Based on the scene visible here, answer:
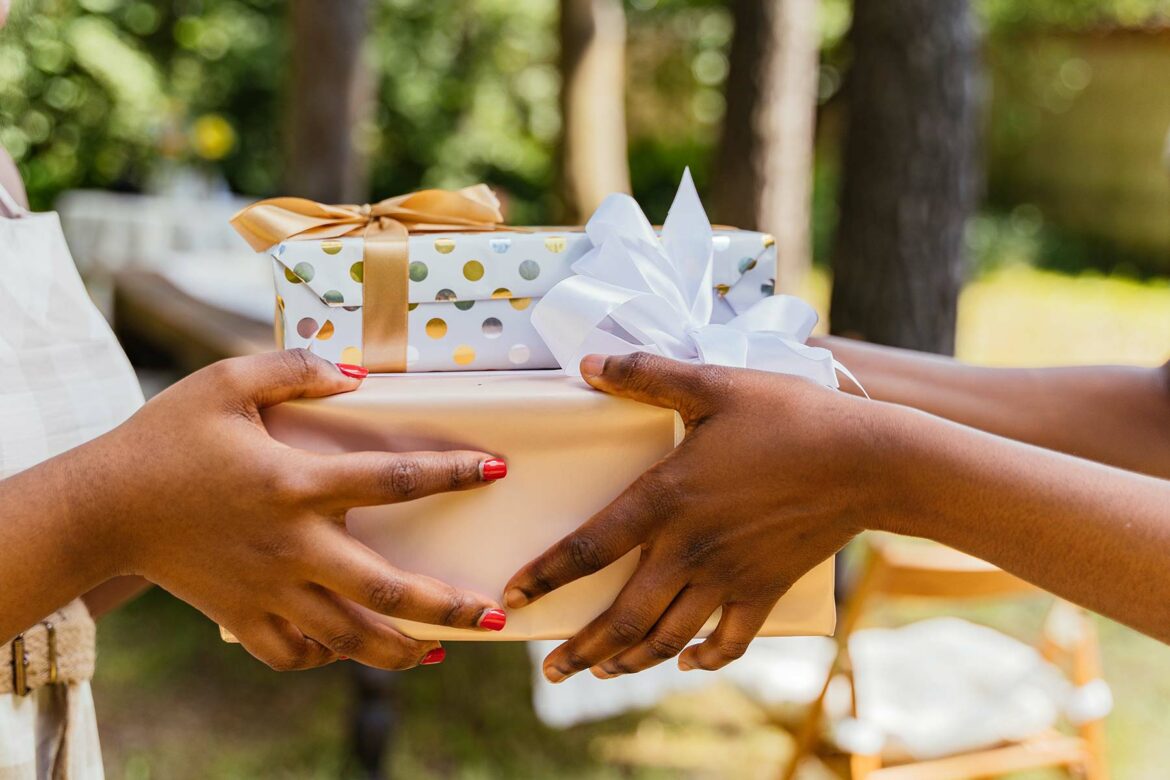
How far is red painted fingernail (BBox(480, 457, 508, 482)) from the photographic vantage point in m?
0.82

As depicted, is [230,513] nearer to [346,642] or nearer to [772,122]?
[346,642]

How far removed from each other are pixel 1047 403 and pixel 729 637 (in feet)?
1.81

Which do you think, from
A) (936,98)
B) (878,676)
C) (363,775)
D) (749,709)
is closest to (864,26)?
(936,98)

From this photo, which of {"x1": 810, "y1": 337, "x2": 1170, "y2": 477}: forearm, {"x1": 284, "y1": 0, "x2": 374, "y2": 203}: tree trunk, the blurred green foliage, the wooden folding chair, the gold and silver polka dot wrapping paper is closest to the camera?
the gold and silver polka dot wrapping paper

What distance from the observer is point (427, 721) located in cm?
289

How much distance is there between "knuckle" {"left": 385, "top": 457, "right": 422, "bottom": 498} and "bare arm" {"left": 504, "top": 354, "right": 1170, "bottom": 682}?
0.13 metres

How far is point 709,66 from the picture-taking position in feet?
38.5

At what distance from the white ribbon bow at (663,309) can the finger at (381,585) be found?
23 cm

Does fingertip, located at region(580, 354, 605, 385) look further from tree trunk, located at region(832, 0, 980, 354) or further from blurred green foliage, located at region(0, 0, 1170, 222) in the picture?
blurred green foliage, located at region(0, 0, 1170, 222)

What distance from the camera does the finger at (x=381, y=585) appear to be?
2.50 feet

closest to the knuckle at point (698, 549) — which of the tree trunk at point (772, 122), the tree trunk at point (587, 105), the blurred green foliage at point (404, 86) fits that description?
the tree trunk at point (772, 122)

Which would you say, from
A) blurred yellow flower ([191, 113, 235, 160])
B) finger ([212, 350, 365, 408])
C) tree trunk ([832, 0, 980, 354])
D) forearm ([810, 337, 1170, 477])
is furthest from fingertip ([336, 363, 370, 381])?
blurred yellow flower ([191, 113, 235, 160])

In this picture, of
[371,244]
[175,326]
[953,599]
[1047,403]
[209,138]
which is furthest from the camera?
[209,138]

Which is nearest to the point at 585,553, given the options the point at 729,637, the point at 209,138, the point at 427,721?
the point at 729,637
